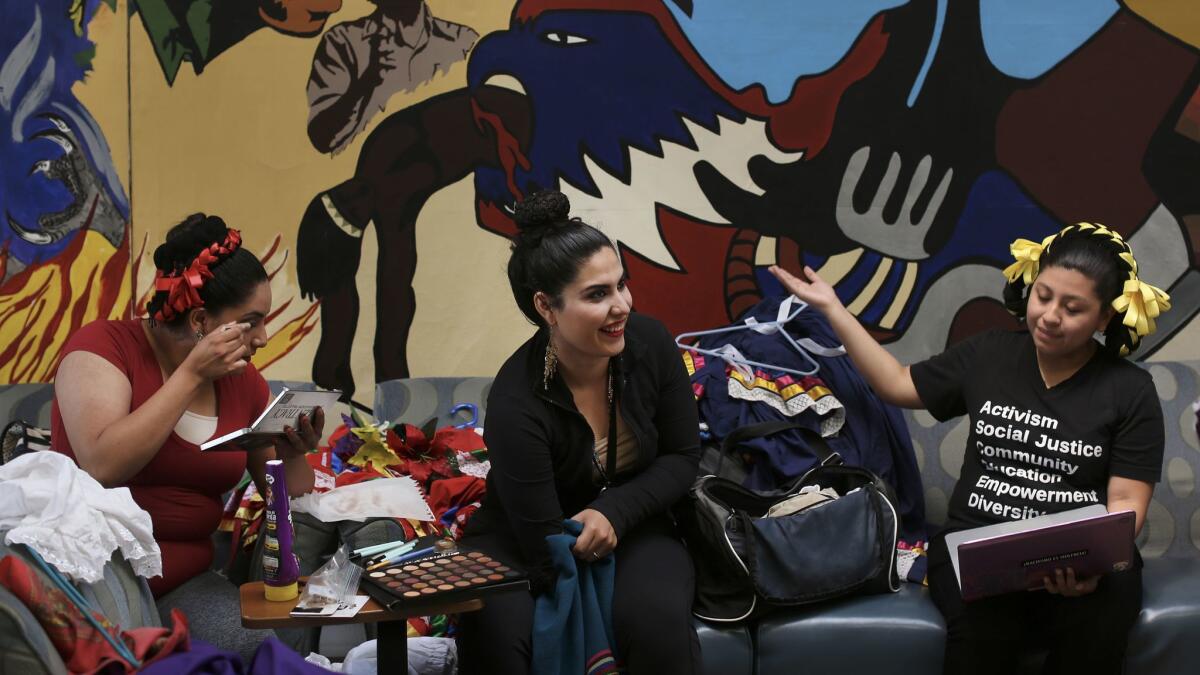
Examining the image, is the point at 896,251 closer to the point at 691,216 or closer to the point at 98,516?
the point at 691,216

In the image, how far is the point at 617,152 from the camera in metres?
4.33

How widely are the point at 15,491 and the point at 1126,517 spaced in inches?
99.8

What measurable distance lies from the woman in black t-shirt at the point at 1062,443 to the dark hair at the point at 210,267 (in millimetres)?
2060

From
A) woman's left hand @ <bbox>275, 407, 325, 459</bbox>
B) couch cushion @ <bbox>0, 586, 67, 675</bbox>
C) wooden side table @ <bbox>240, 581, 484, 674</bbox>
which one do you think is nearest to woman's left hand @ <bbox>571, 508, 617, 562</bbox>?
wooden side table @ <bbox>240, 581, 484, 674</bbox>

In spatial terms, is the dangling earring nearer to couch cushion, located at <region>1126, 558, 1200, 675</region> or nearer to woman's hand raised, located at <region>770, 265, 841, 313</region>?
woman's hand raised, located at <region>770, 265, 841, 313</region>

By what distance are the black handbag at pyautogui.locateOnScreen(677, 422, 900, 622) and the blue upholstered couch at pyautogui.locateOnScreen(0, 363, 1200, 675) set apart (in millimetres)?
63

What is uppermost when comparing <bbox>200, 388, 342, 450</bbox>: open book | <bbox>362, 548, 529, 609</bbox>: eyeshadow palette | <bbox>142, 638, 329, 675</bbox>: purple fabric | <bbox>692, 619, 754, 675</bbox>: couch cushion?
<bbox>200, 388, 342, 450</bbox>: open book

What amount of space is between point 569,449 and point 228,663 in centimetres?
109

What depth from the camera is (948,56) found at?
13.8 feet

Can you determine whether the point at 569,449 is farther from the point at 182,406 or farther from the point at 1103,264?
the point at 1103,264

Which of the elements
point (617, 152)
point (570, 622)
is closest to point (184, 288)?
point (570, 622)

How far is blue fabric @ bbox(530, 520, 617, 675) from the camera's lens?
2.84 meters

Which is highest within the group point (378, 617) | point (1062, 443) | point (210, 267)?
point (210, 267)

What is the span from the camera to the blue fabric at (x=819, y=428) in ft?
11.8
